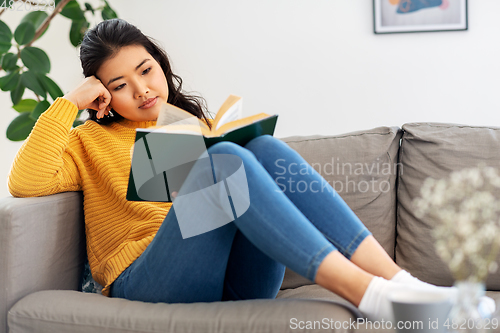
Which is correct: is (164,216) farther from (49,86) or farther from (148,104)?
(49,86)

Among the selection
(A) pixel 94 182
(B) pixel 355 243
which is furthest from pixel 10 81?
(B) pixel 355 243

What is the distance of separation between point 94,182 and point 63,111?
0.20 meters

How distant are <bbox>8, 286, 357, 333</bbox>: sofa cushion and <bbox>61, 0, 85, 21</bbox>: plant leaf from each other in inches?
51.5

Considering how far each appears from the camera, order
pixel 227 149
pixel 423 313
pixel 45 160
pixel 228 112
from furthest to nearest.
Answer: pixel 45 160 < pixel 228 112 < pixel 227 149 < pixel 423 313

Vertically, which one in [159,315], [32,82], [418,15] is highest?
[418,15]

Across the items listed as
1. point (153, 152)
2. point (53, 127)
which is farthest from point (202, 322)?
point (53, 127)

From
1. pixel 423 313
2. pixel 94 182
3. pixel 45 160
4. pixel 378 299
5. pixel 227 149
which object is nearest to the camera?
pixel 423 313

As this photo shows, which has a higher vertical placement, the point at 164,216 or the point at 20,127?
the point at 20,127

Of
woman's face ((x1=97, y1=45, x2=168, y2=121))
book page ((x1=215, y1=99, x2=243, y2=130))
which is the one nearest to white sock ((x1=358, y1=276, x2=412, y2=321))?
book page ((x1=215, y1=99, x2=243, y2=130))

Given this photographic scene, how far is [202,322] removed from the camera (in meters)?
0.80

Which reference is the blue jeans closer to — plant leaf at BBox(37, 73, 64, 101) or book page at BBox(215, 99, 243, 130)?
book page at BBox(215, 99, 243, 130)

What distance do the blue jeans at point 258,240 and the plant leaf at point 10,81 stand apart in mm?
1146

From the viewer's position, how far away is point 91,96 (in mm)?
1186

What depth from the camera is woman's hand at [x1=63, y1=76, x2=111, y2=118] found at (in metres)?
1.18
